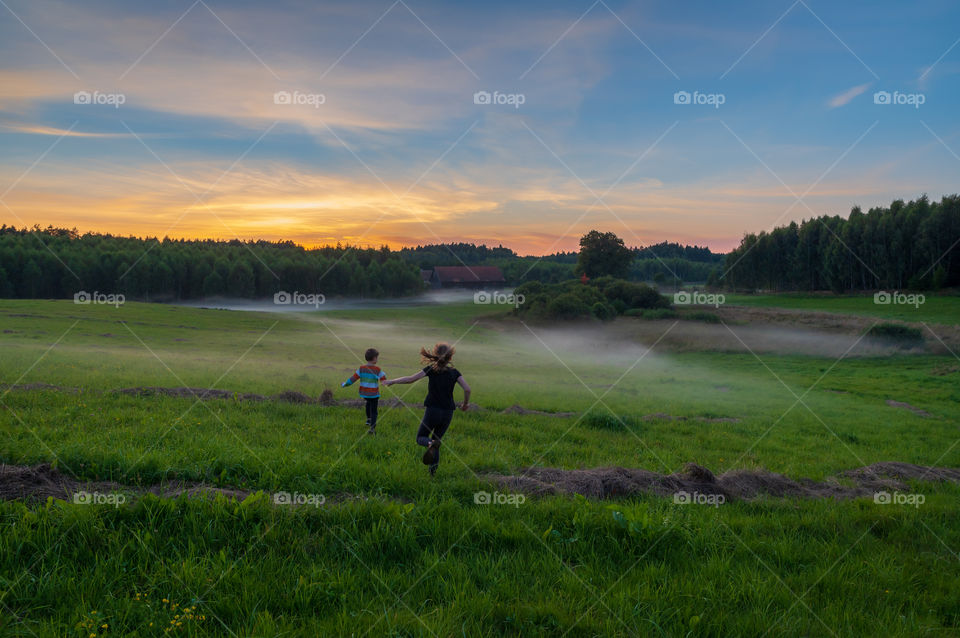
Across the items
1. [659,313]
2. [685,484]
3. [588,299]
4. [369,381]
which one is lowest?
[685,484]

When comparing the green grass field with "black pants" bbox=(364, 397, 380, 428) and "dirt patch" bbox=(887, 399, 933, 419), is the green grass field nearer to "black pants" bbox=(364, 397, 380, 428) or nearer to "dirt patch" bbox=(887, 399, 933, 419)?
"black pants" bbox=(364, 397, 380, 428)

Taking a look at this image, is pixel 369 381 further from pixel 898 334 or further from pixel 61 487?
pixel 898 334

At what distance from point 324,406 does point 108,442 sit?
633 cm

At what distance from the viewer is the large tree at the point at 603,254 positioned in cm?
8725

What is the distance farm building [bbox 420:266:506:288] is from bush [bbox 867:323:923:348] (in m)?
68.9

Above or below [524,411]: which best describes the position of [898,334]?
above

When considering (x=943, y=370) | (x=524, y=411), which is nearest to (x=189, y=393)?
(x=524, y=411)

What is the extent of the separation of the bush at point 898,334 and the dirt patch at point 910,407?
68.5 ft

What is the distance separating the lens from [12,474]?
24.0ft

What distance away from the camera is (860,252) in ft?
276

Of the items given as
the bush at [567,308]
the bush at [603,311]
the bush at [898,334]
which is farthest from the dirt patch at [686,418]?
the bush at [603,311]

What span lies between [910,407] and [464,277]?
9218 cm

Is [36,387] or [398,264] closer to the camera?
[36,387]

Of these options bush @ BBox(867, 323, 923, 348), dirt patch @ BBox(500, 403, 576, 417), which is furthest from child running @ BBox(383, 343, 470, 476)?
bush @ BBox(867, 323, 923, 348)
